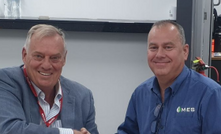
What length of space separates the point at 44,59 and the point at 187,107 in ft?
2.37

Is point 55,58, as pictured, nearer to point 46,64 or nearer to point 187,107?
point 46,64

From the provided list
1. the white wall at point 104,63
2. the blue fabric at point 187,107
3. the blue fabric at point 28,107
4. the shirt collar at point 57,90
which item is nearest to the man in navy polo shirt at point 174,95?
the blue fabric at point 187,107

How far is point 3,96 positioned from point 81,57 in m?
1.45

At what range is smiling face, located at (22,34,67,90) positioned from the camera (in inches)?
62.5

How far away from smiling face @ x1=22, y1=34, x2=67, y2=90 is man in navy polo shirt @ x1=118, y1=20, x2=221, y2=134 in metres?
0.46

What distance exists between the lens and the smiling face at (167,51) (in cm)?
165

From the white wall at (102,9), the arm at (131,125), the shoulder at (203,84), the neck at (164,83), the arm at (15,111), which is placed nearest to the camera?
the arm at (15,111)

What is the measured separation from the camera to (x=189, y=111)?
1.56 metres

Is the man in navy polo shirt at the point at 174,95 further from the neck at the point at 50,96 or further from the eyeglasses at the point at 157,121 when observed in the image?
the neck at the point at 50,96

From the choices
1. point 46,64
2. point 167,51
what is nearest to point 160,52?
point 167,51

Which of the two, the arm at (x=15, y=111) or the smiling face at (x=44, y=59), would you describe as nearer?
the arm at (x=15, y=111)

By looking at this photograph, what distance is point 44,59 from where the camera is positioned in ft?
5.27

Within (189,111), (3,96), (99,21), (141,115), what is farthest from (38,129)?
(99,21)

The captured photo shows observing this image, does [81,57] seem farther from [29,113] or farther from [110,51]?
[29,113]
